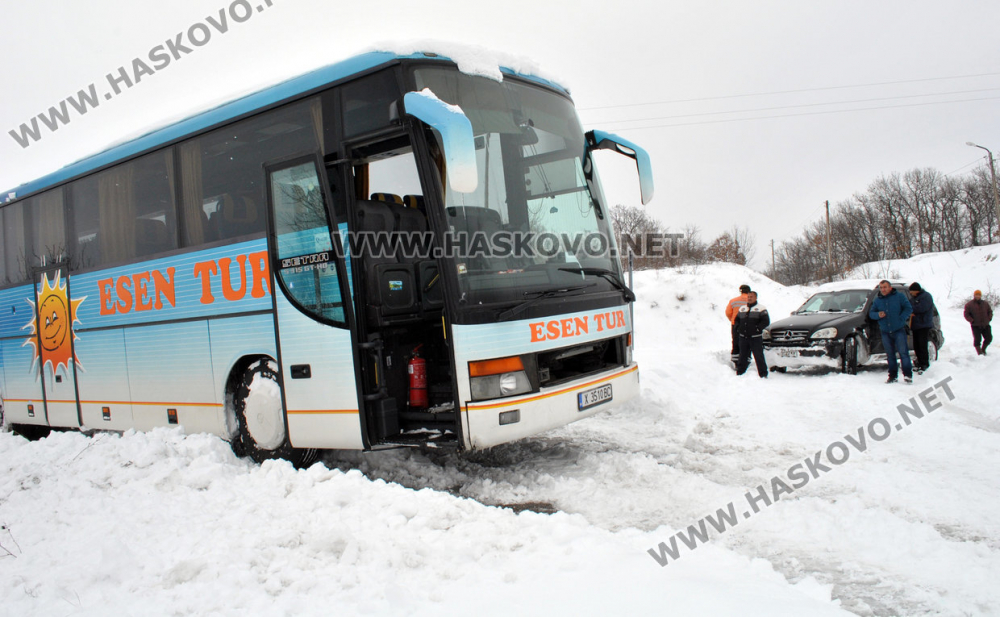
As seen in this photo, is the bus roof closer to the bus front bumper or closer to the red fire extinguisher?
the red fire extinguisher

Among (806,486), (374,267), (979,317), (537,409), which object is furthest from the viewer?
(979,317)

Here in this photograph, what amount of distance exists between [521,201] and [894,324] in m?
8.02

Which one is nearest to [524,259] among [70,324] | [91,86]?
[91,86]

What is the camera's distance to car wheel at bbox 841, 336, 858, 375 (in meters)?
11.3

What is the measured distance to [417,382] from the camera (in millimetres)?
5691

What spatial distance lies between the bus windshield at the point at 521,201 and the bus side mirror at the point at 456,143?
60cm

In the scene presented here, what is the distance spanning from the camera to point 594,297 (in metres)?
5.82

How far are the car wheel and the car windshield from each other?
1.02m

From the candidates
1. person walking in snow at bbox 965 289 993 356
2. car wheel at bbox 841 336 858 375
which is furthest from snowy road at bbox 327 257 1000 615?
person walking in snow at bbox 965 289 993 356

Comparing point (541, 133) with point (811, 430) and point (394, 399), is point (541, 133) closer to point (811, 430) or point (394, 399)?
point (394, 399)

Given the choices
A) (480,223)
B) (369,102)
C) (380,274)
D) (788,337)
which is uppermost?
(369,102)

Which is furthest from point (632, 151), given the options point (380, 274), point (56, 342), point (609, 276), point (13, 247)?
point (13, 247)

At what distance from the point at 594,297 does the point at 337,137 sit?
2712 mm

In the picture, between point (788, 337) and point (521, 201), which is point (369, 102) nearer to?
point (521, 201)
